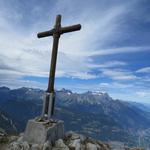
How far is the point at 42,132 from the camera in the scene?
1711cm

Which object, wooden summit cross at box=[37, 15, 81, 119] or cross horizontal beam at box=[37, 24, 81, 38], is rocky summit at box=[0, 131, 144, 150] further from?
cross horizontal beam at box=[37, 24, 81, 38]

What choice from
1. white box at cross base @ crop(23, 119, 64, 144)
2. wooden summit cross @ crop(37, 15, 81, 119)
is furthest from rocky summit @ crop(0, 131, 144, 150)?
wooden summit cross @ crop(37, 15, 81, 119)

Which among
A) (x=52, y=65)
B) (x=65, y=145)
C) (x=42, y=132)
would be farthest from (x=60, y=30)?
(x=65, y=145)

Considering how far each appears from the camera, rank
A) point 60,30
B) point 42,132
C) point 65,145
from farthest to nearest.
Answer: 1. point 60,30
2. point 65,145
3. point 42,132

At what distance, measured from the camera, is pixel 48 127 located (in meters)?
17.4

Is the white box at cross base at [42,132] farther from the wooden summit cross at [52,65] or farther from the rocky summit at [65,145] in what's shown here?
the wooden summit cross at [52,65]

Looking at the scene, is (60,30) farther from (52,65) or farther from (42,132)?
(42,132)

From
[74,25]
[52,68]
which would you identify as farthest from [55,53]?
[74,25]

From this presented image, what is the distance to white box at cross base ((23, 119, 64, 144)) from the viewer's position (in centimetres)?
1706

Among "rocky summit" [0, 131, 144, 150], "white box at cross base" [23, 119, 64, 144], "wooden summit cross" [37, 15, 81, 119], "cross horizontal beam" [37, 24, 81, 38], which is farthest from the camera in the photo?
"cross horizontal beam" [37, 24, 81, 38]

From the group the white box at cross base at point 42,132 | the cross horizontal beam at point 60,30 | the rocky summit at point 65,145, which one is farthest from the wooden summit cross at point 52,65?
the rocky summit at point 65,145

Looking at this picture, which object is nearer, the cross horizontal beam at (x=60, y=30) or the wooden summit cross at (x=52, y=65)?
the wooden summit cross at (x=52, y=65)

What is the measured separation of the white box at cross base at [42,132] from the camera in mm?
17062

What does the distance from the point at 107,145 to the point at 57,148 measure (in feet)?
14.7
